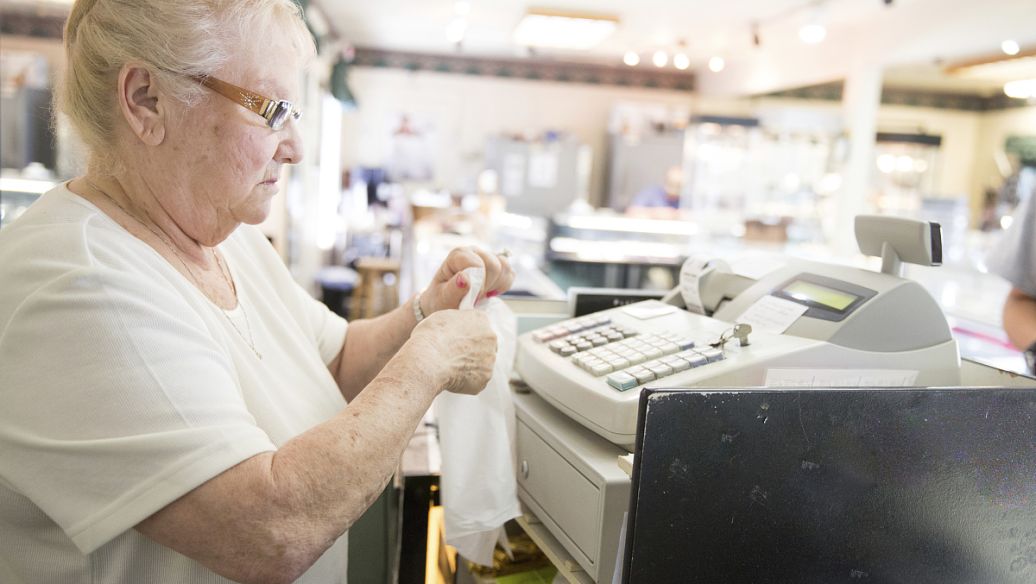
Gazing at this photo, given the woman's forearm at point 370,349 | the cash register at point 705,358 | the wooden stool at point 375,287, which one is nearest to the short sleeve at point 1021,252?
the cash register at point 705,358

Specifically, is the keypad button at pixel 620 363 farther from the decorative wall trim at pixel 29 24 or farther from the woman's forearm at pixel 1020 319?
the decorative wall trim at pixel 29 24

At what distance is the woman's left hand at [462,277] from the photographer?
A: 1.18 metres

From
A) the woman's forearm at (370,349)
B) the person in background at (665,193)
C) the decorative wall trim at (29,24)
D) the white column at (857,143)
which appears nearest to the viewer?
the woman's forearm at (370,349)

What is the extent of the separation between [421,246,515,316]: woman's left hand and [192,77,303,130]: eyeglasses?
37 centimetres

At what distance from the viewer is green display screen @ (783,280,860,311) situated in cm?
100

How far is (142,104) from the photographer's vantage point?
2.82 feet

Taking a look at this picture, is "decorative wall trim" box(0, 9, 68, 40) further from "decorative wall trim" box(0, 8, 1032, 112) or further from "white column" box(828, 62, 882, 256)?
"white column" box(828, 62, 882, 256)

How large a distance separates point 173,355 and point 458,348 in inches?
14.0

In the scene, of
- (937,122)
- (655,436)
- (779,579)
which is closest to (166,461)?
(655,436)

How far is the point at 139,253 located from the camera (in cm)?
81

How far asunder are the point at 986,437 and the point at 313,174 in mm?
7035

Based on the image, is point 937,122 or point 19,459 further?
point 937,122

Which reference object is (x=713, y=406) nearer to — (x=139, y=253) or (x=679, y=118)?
(x=139, y=253)

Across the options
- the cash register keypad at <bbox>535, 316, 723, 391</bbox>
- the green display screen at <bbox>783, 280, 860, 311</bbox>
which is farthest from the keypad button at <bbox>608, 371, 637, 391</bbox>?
the green display screen at <bbox>783, 280, 860, 311</bbox>
